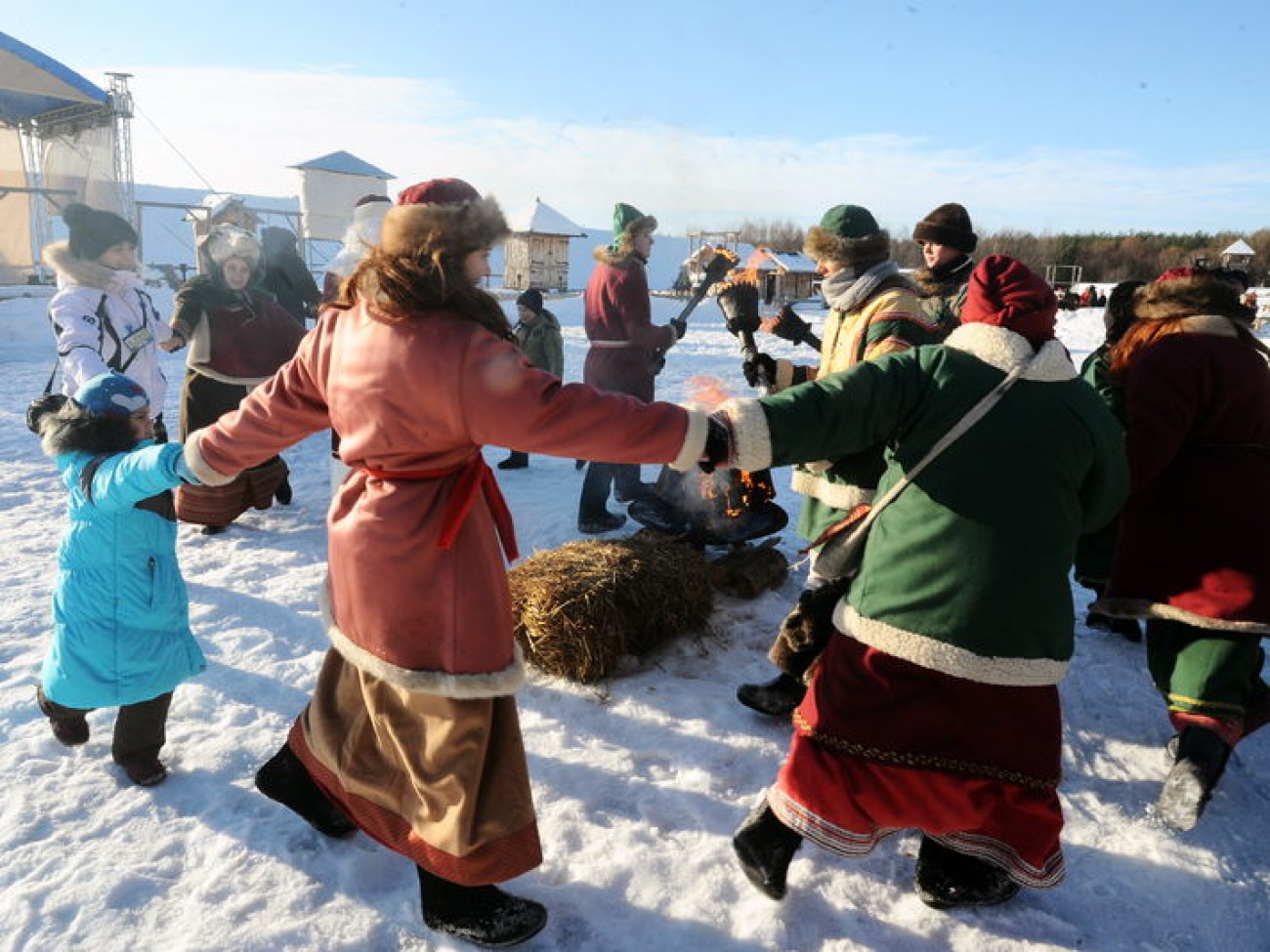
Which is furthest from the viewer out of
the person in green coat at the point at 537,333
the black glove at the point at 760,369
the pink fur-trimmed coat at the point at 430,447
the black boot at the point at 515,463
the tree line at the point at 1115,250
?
the tree line at the point at 1115,250

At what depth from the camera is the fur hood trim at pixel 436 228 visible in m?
1.88

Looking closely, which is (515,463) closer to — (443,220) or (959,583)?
(443,220)

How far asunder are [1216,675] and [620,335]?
13.1 ft

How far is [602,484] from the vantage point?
552 centimetres

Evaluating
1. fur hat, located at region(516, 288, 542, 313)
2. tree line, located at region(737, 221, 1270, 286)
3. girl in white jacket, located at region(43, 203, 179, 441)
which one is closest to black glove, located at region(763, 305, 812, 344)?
girl in white jacket, located at region(43, 203, 179, 441)

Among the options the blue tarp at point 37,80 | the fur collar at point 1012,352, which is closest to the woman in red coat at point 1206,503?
the fur collar at point 1012,352

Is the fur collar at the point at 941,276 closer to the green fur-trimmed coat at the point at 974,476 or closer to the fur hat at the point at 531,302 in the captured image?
the green fur-trimmed coat at the point at 974,476

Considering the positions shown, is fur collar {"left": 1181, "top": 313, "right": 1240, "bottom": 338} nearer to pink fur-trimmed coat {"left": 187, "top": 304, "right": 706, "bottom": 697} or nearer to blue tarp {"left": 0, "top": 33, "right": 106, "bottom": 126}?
pink fur-trimmed coat {"left": 187, "top": 304, "right": 706, "bottom": 697}

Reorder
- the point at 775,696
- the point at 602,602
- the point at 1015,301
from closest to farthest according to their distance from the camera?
the point at 1015,301
the point at 775,696
the point at 602,602

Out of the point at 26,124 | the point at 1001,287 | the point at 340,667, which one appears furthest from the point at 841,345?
the point at 26,124

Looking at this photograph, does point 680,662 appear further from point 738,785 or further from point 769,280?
point 769,280

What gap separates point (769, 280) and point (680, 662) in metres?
30.6

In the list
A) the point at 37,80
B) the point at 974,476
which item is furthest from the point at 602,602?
the point at 37,80

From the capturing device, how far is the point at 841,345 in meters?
3.09
